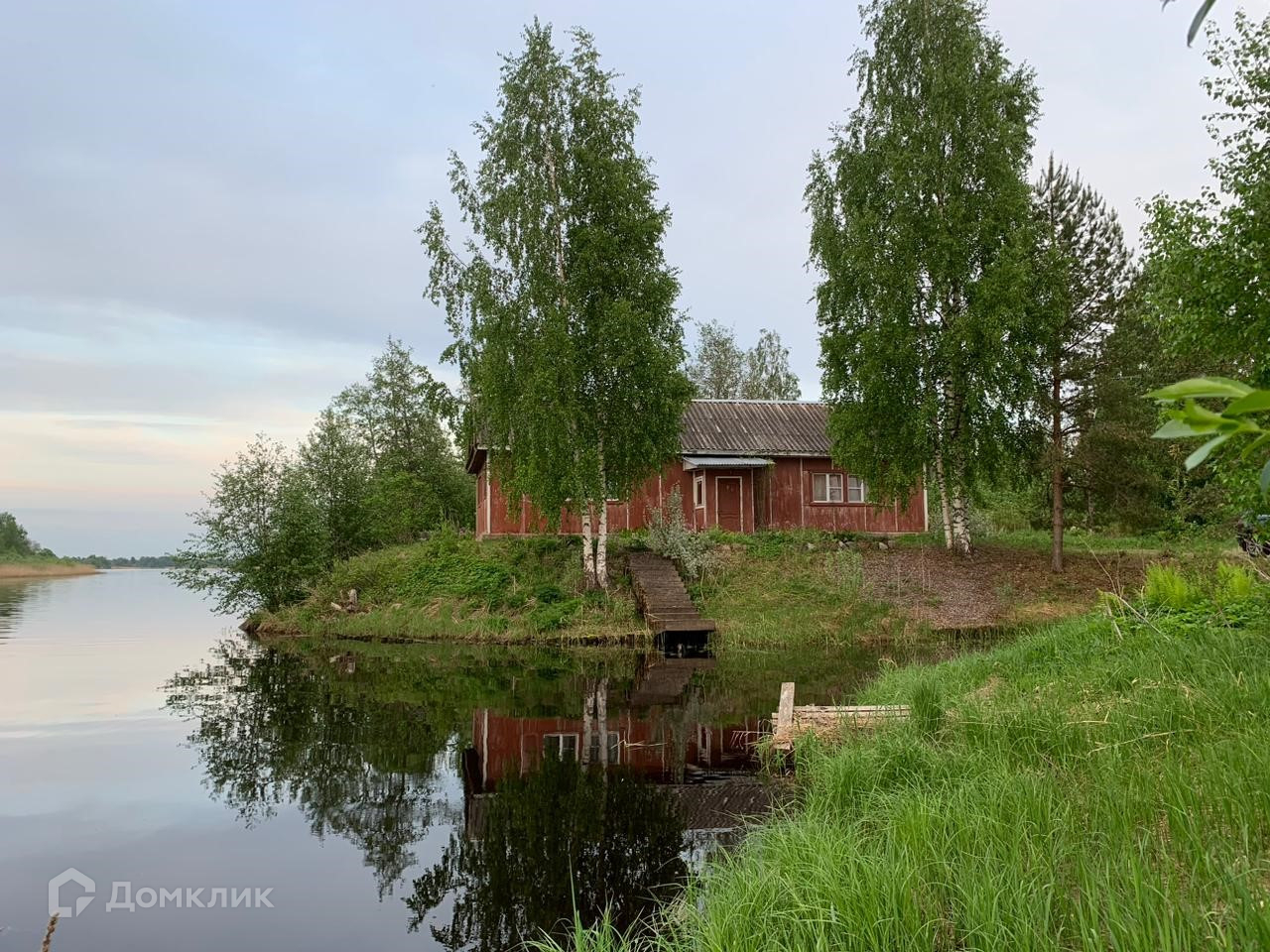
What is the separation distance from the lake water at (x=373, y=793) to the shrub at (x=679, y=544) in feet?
15.2

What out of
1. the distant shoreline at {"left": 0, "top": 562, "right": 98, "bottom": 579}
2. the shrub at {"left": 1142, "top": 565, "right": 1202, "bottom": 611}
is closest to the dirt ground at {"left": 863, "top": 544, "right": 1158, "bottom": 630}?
the shrub at {"left": 1142, "top": 565, "right": 1202, "bottom": 611}

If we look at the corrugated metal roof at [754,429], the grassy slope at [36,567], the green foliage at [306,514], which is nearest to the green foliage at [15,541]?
the grassy slope at [36,567]

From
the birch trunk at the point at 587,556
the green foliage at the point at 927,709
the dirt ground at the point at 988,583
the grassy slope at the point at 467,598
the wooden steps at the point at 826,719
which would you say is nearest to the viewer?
the green foliage at the point at 927,709

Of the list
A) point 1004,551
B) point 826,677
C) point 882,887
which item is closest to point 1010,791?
point 882,887

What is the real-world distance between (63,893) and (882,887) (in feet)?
19.0

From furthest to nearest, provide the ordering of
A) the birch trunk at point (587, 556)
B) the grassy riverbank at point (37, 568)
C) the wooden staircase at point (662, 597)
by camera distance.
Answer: the grassy riverbank at point (37, 568) → the birch trunk at point (587, 556) → the wooden staircase at point (662, 597)

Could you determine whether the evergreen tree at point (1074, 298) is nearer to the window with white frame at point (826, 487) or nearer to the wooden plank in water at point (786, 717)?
the window with white frame at point (826, 487)

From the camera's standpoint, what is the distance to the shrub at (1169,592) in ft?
26.9

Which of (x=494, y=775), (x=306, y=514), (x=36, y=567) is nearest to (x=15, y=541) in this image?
(x=36, y=567)

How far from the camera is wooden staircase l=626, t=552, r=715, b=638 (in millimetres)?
17188

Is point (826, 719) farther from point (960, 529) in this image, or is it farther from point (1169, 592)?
point (960, 529)

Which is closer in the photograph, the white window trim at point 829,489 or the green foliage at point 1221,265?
the green foliage at point 1221,265

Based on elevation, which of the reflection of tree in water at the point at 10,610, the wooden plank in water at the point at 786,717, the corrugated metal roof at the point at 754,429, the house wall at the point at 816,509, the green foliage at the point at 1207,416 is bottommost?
the reflection of tree in water at the point at 10,610

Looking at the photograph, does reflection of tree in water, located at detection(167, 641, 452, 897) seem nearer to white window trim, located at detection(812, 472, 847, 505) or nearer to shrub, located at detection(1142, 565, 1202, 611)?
shrub, located at detection(1142, 565, 1202, 611)
